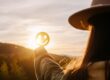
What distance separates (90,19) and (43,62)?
3.07 feet

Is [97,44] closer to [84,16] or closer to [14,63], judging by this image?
[84,16]

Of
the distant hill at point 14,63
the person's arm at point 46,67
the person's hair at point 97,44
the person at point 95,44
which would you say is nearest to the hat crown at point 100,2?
the person at point 95,44

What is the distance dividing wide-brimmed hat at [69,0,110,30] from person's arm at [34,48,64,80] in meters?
0.49

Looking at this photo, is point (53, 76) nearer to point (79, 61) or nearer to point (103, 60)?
point (79, 61)

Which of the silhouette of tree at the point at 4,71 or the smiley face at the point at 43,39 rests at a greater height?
the smiley face at the point at 43,39

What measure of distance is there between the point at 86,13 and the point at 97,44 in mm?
290

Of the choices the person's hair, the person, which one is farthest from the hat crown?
the person's hair

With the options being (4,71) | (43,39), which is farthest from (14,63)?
(43,39)

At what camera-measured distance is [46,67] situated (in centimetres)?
456

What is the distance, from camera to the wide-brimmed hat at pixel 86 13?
3789 mm

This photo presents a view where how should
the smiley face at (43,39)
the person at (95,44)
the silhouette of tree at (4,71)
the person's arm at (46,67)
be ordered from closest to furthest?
the person at (95,44) < the person's arm at (46,67) < the smiley face at (43,39) < the silhouette of tree at (4,71)

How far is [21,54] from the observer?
255ft

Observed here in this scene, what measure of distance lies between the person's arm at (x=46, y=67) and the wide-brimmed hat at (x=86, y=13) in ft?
1.61

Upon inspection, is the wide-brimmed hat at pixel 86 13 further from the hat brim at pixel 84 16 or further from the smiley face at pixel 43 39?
the smiley face at pixel 43 39
